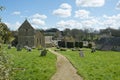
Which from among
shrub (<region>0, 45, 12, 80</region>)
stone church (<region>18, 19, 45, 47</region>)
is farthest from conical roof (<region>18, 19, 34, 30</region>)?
shrub (<region>0, 45, 12, 80</region>)

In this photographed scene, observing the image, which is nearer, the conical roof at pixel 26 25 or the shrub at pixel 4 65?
the shrub at pixel 4 65

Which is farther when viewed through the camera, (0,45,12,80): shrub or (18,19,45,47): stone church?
(18,19,45,47): stone church

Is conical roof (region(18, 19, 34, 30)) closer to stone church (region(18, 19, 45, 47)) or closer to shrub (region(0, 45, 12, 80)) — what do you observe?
stone church (region(18, 19, 45, 47))

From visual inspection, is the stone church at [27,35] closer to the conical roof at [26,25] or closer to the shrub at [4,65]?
the conical roof at [26,25]

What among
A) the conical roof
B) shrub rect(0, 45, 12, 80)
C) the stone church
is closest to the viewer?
shrub rect(0, 45, 12, 80)

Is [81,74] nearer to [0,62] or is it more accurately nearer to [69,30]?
[0,62]

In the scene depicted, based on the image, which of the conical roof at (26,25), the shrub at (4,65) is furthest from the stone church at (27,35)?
the shrub at (4,65)

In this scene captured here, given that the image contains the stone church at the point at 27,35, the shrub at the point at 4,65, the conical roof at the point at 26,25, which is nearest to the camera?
the shrub at the point at 4,65

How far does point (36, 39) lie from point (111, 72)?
6580cm

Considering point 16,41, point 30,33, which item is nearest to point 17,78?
point 30,33

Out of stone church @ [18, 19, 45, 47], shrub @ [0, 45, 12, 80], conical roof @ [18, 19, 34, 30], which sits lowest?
shrub @ [0, 45, 12, 80]

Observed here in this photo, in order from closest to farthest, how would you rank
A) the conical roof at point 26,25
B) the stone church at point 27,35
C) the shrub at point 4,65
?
the shrub at point 4,65, the stone church at point 27,35, the conical roof at point 26,25

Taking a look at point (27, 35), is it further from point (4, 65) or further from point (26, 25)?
point (4, 65)

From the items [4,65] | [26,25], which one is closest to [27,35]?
[26,25]
